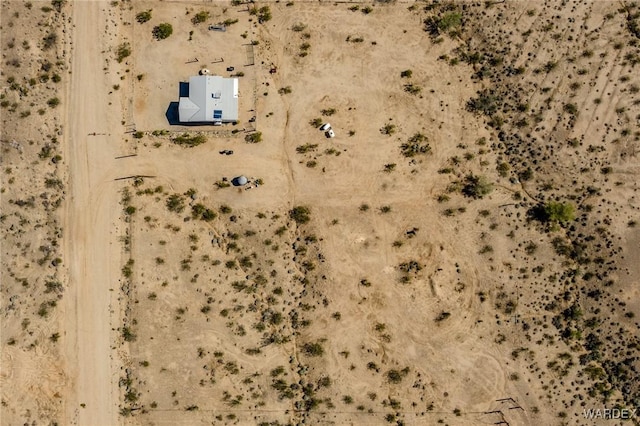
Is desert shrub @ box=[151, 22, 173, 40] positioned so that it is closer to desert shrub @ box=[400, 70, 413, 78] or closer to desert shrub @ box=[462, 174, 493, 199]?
desert shrub @ box=[400, 70, 413, 78]

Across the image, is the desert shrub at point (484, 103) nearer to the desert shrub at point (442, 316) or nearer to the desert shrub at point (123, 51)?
the desert shrub at point (442, 316)

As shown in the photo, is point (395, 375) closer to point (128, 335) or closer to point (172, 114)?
point (128, 335)

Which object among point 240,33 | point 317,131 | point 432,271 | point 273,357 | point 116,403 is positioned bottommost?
point 116,403

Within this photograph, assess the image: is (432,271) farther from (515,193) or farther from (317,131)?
(317,131)

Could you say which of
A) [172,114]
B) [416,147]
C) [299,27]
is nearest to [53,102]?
[172,114]

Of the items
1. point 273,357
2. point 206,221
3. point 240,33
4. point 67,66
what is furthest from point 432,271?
point 67,66
